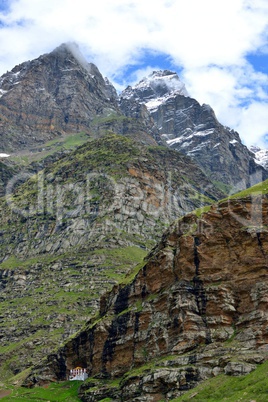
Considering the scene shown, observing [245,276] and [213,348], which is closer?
[213,348]

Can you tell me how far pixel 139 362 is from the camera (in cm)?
10312

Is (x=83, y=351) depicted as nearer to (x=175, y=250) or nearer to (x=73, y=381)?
(x=73, y=381)

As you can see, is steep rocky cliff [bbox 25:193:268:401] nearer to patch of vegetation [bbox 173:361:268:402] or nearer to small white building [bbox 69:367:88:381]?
small white building [bbox 69:367:88:381]

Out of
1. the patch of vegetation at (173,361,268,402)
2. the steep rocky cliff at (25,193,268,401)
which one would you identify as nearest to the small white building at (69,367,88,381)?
the steep rocky cliff at (25,193,268,401)

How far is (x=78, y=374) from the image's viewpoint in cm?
12431

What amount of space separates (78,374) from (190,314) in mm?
40017

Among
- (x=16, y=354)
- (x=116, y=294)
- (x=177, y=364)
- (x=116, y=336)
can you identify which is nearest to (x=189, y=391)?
(x=177, y=364)

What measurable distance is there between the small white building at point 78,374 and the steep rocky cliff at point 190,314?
204cm

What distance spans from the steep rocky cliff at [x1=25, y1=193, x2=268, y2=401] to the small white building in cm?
204

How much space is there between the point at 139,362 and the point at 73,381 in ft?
92.1

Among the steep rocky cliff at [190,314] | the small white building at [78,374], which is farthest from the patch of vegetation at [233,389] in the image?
the small white building at [78,374]

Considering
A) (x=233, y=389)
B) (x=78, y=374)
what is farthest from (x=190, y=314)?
(x=78, y=374)

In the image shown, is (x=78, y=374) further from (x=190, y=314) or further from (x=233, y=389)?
(x=233, y=389)

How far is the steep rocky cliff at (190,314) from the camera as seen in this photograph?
293ft
